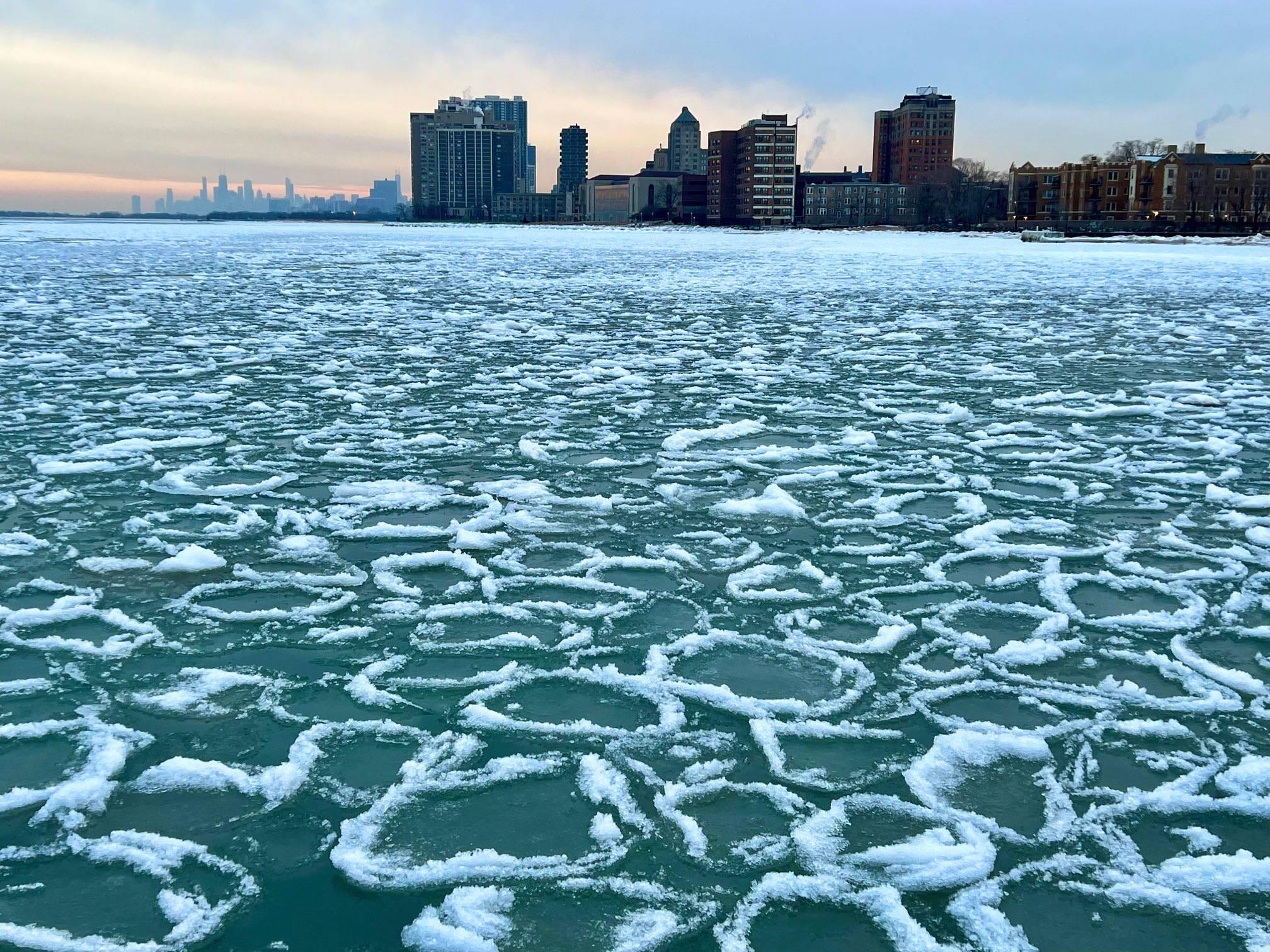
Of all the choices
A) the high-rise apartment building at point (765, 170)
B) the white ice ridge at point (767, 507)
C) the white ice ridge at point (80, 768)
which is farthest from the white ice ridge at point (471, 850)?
the high-rise apartment building at point (765, 170)

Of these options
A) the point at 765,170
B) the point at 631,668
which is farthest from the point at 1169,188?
the point at 631,668

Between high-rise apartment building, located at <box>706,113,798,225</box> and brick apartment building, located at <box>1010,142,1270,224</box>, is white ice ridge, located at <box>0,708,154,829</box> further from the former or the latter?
high-rise apartment building, located at <box>706,113,798,225</box>

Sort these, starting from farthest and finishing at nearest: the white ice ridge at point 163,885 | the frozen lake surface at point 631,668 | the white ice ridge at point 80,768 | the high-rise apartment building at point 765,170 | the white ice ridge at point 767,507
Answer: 1. the high-rise apartment building at point 765,170
2. the white ice ridge at point 767,507
3. the white ice ridge at point 80,768
4. the frozen lake surface at point 631,668
5. the white ice ridge at point 163,885

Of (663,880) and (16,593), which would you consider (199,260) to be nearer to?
(16,593)

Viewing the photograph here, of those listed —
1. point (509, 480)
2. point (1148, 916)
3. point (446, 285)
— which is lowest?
point (1148, 916)

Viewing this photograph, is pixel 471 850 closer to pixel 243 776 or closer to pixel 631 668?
pixel 243 776

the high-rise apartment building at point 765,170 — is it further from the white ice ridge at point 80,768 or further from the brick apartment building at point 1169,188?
the white ice ridge at point 80,768

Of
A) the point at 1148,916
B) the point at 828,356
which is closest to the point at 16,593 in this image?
the point at 1148,916
